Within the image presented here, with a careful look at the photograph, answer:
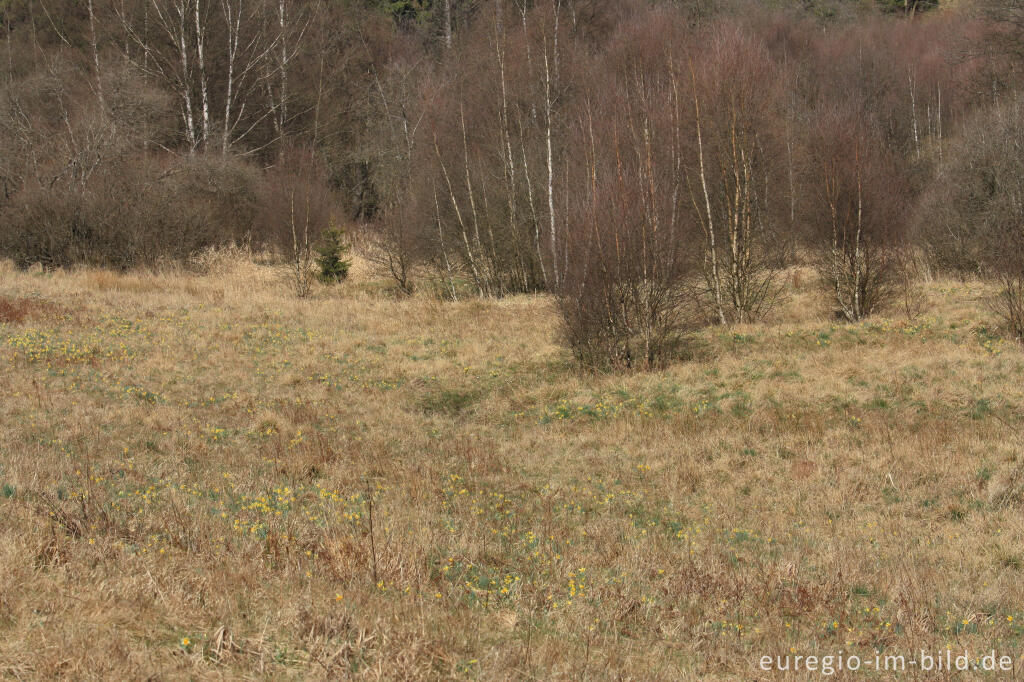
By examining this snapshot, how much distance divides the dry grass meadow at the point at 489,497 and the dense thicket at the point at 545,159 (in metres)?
1.91

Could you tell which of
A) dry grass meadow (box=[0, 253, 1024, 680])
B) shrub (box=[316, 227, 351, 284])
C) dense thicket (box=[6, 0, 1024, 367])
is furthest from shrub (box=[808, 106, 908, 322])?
shrub (box=[316, 227, 351, 284])

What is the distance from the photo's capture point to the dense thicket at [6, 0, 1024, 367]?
15.2m

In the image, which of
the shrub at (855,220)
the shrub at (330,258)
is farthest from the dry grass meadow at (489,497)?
the shrub at (330,258)

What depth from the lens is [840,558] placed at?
6.71 meters

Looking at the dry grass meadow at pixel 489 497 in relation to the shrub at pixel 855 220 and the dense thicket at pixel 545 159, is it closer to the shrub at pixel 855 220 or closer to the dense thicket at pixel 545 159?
the shrub at pixel 855 220

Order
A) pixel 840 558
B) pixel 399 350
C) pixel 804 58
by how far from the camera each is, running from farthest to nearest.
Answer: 1. pixel 804 58
2. pixel 399 350
3. pixel 840 558

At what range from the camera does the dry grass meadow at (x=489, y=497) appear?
13.9 feet

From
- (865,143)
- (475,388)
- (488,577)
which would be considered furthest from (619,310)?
(488,577)

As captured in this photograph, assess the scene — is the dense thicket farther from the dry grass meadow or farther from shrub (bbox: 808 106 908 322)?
the dry grass meadow

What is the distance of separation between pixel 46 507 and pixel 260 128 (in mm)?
37293

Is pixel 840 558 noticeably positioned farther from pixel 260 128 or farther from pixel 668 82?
pixel 260 128

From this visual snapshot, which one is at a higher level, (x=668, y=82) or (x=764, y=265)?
(x=668, y=82)

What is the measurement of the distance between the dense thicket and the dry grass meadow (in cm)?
191

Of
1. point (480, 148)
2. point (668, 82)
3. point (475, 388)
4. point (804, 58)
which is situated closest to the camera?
point (475, 388)
